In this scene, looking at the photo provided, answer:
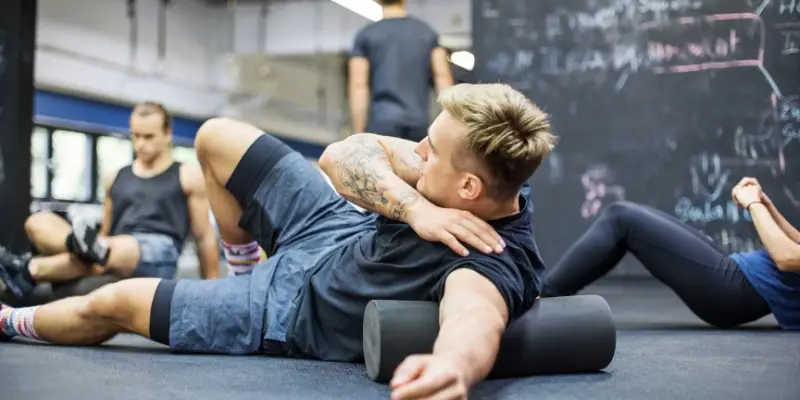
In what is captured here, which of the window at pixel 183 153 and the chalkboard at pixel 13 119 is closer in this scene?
the chalkboard at pixel 13 119

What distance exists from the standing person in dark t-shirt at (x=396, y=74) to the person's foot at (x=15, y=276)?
1.56 metres

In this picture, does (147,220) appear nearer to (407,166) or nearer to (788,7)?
(407,166)

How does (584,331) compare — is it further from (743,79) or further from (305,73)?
(305,73)

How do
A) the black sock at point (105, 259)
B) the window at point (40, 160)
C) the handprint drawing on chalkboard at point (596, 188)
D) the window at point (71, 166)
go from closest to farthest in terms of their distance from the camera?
the black sock at point (105, 259), the handprint drawing on chalkboard at point (596, 188), the window at point (40, 160), the window at point (71, 166)

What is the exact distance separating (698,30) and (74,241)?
3475 mm

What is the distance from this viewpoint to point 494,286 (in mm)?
Result: 1568

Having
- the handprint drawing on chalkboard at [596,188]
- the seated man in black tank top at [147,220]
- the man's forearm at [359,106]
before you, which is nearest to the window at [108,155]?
the seated man in black tank top at [147,220]

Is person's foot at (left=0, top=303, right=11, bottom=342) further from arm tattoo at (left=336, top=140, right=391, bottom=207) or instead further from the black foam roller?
the black foam roller

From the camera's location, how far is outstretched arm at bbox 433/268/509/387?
1.34m

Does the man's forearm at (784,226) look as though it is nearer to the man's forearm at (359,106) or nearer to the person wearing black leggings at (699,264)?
the person wearing black leggings at (699,264)

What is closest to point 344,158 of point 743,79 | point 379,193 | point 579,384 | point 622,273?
point 379,193

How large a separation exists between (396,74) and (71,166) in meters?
6.14

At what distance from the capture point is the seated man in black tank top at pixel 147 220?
12.0 ft

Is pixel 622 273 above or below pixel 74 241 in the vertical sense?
below
